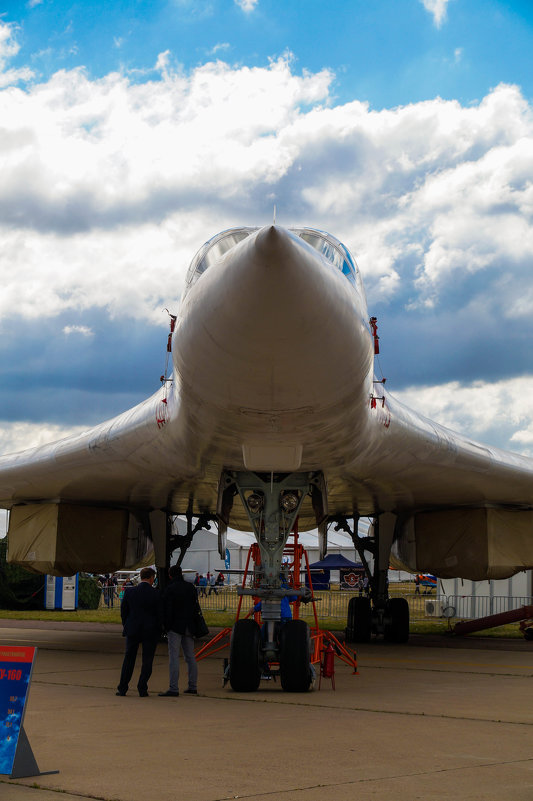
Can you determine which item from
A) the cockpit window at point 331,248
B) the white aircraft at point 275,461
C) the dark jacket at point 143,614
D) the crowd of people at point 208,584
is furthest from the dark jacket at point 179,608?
the crowd of people at point 208,584

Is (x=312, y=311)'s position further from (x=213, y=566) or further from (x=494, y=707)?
(x=213, y=566)

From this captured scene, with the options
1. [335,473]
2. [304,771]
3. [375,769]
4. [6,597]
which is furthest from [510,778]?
[6,597]

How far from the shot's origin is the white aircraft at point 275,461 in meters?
4.95

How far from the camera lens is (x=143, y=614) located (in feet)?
23.6

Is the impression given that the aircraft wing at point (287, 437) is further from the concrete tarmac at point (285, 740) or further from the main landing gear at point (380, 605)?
the concrete tarmac at point (285, 740)

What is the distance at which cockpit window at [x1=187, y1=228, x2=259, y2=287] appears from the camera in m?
6.76

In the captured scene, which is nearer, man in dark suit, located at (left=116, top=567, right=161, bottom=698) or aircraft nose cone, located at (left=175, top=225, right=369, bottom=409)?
aircraft nose cone, located at (left=175, top=225, right=369, bottom=409)

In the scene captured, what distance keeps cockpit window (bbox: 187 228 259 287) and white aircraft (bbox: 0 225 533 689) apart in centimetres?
1

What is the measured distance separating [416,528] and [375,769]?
9511mm

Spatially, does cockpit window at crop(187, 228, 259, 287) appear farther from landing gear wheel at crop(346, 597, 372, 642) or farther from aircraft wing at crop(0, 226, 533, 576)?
landing gear wheel at crop(346, 597, 372, 642)

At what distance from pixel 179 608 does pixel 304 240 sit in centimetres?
332

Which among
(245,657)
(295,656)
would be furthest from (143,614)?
(295,656)

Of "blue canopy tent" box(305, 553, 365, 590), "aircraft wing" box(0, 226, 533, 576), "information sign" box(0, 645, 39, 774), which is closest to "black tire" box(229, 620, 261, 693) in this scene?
"aircraft wing" box(0, 226, 533, 576)

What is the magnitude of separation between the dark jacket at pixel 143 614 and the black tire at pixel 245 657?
2.26 ft
